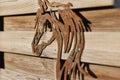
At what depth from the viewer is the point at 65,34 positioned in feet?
6.98

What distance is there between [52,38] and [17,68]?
0.59m

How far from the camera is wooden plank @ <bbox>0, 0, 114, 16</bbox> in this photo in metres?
1.92

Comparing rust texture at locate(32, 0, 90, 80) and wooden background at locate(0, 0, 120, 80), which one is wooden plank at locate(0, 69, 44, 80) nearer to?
wooden background at locate(0, 0, 120, 80)

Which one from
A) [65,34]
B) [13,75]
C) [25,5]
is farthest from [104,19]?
[13,75]

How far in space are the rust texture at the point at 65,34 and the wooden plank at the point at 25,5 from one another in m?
0.06

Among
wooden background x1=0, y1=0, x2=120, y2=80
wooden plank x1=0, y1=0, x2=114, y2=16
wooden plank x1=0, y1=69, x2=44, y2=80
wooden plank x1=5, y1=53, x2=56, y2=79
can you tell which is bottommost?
wooden plank x1=0, y1=69, x2=44, y2=80

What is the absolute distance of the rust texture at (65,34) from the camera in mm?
2043

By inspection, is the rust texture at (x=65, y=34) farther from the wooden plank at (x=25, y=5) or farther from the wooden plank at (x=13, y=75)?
the wooden plank at (x=13, y=75)

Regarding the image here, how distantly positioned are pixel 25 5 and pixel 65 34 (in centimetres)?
45

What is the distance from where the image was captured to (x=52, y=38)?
2.22 metres

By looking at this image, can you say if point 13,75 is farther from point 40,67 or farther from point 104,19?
point 104,19

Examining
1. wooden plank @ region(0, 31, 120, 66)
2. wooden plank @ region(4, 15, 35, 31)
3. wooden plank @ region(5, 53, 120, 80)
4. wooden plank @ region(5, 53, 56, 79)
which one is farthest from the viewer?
wooden plank @ region(4, 15, 35, 31)

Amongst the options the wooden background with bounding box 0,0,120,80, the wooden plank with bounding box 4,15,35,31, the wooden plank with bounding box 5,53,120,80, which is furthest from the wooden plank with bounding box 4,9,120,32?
the wooden plank with bounding box 4,15,35,31

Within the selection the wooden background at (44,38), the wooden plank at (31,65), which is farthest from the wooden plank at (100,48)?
the wooden plank at (31,65)
